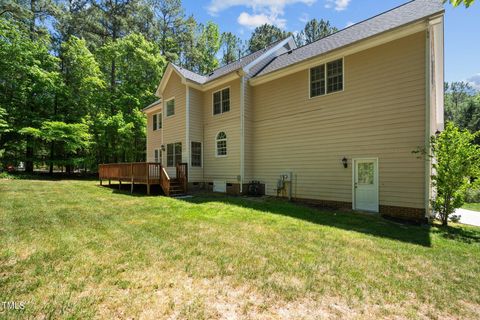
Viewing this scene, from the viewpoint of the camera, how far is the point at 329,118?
30.3 ft

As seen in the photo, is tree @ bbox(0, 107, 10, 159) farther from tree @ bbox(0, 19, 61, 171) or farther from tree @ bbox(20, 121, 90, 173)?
tree @ bbox(20, 121, 90, 173)

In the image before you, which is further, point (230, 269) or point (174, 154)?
point (174, 154)

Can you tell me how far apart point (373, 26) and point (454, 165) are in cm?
628

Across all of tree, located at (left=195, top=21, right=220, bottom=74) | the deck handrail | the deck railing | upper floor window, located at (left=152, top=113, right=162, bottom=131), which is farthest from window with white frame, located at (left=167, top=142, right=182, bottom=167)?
tree, located at (left=195, top=21, right=220, bottom=74)

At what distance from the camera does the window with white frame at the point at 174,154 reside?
45.4 ft

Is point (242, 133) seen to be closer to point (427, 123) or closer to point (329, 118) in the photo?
point (329, 118)

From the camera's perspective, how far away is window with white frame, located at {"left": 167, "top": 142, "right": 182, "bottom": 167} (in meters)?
13.8

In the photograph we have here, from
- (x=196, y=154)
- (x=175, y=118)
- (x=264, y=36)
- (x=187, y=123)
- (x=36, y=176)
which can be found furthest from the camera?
(x=264, y=36)

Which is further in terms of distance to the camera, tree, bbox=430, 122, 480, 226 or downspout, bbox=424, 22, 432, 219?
downspout, bbox=424, 22, 432, 219

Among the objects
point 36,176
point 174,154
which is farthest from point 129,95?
point 174,154

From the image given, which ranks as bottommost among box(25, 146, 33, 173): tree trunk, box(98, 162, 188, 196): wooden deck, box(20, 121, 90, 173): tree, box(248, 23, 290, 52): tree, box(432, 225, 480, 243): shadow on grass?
box(432, 225, 480, 243): shadow on grass

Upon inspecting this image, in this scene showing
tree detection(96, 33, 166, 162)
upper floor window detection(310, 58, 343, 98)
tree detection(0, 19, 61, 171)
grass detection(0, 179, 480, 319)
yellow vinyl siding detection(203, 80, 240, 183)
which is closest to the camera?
grass detection(0, 179, 480, 319)

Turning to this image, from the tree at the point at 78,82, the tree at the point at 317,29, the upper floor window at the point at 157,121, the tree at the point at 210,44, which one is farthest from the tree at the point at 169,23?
the tree at the point at 317,29

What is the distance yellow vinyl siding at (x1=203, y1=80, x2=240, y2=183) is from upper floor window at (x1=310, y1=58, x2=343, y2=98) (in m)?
3.73
